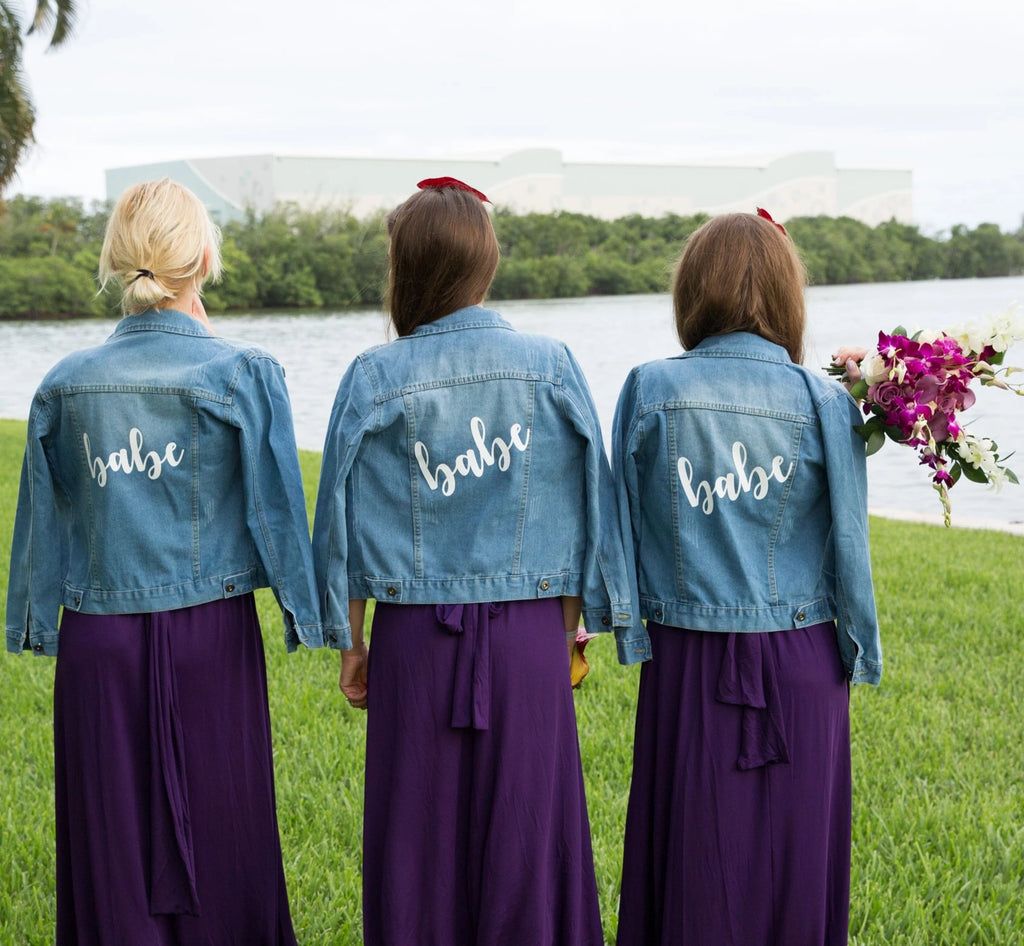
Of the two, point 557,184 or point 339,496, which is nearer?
point 339,496

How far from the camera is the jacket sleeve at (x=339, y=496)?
2318mm

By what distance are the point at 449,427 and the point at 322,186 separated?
50037 mm

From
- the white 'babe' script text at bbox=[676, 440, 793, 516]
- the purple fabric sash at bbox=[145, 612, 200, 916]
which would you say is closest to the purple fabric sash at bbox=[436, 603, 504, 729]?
the white 'babe' script text at bbox=[676, 440, 793, 516]

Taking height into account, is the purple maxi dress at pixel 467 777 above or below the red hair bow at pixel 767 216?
below

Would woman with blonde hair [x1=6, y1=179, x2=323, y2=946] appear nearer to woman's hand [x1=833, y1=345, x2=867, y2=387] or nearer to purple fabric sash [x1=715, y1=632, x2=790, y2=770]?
purple fabric sash [x1=715, y1=632, x2=790, y2=770]

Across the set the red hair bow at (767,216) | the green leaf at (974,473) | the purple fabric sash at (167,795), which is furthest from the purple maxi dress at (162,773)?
the green leaf at (974,473)

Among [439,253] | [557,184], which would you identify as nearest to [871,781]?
[439,253]

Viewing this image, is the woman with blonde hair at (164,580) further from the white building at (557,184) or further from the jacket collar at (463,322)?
the white building at (557,184)

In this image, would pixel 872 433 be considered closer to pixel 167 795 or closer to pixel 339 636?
pixel 339 636

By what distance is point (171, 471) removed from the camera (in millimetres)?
2420

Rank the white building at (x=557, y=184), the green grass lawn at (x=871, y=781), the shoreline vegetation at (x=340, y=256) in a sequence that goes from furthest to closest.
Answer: the white building at (x=557, y=184), the shoreline vegetation at (x=340, y=256), the green grass lawn at (x=871, y=781)

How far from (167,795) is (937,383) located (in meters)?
1.76

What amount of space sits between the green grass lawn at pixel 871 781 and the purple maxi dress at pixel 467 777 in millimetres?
671

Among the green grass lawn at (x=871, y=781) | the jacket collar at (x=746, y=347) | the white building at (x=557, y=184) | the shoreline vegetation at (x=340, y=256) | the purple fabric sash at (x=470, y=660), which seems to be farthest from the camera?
the white building at (x=557, y=184)
